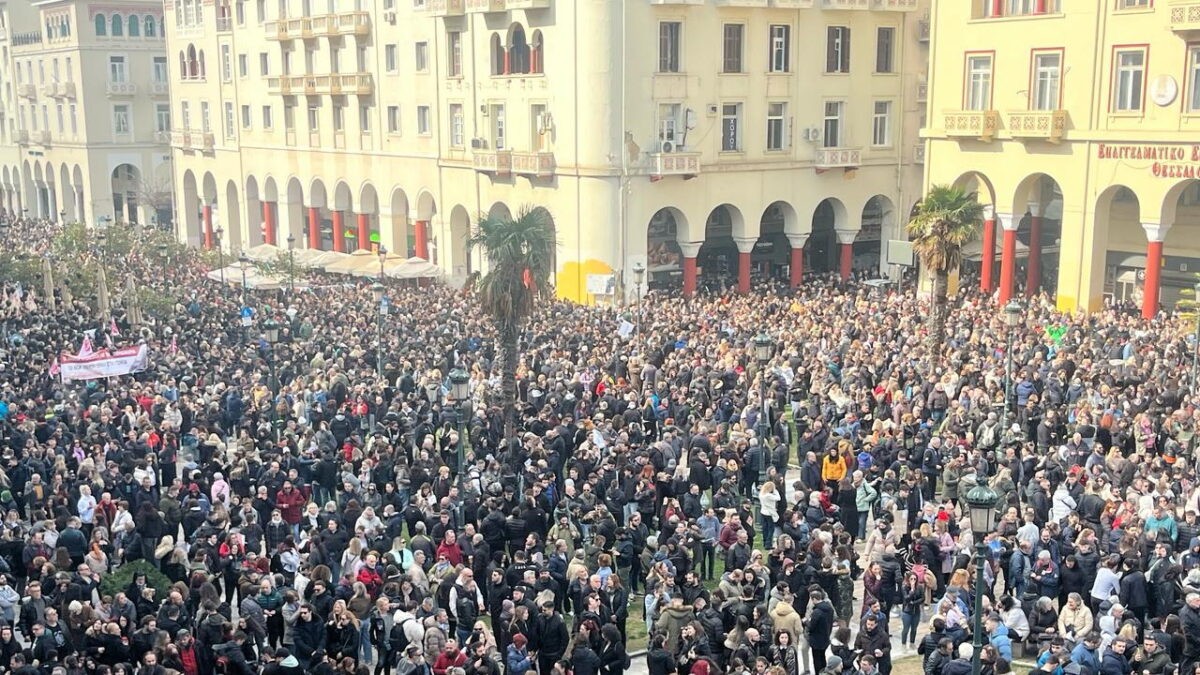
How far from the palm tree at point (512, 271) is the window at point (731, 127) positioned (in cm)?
1955

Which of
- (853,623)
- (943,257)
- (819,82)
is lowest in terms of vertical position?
(853,623)

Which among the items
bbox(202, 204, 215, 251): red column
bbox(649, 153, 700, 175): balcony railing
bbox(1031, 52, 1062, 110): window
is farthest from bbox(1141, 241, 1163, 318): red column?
bbox(202, 204, 215, 251): red column

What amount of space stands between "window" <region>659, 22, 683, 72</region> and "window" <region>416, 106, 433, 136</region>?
1105 centimetres

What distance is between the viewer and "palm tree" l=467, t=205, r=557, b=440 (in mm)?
26109

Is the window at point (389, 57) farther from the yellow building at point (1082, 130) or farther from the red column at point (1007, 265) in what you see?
the red column at point (1007, 265)

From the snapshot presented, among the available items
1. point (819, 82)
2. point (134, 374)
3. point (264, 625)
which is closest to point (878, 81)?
point (819, 82)

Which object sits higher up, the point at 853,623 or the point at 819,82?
the point at 819,82

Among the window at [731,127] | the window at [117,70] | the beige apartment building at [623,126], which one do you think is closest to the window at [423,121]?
the beige apartment building at [623,126]

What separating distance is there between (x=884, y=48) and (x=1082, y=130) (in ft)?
39.2

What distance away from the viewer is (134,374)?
97.3ft

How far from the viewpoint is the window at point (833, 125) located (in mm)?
47188

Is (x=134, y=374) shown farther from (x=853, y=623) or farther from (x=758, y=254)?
(x=758, y=254)

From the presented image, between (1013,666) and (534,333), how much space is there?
19.2 metres

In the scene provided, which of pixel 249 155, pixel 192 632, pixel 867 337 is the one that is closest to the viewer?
pixel 192 632
